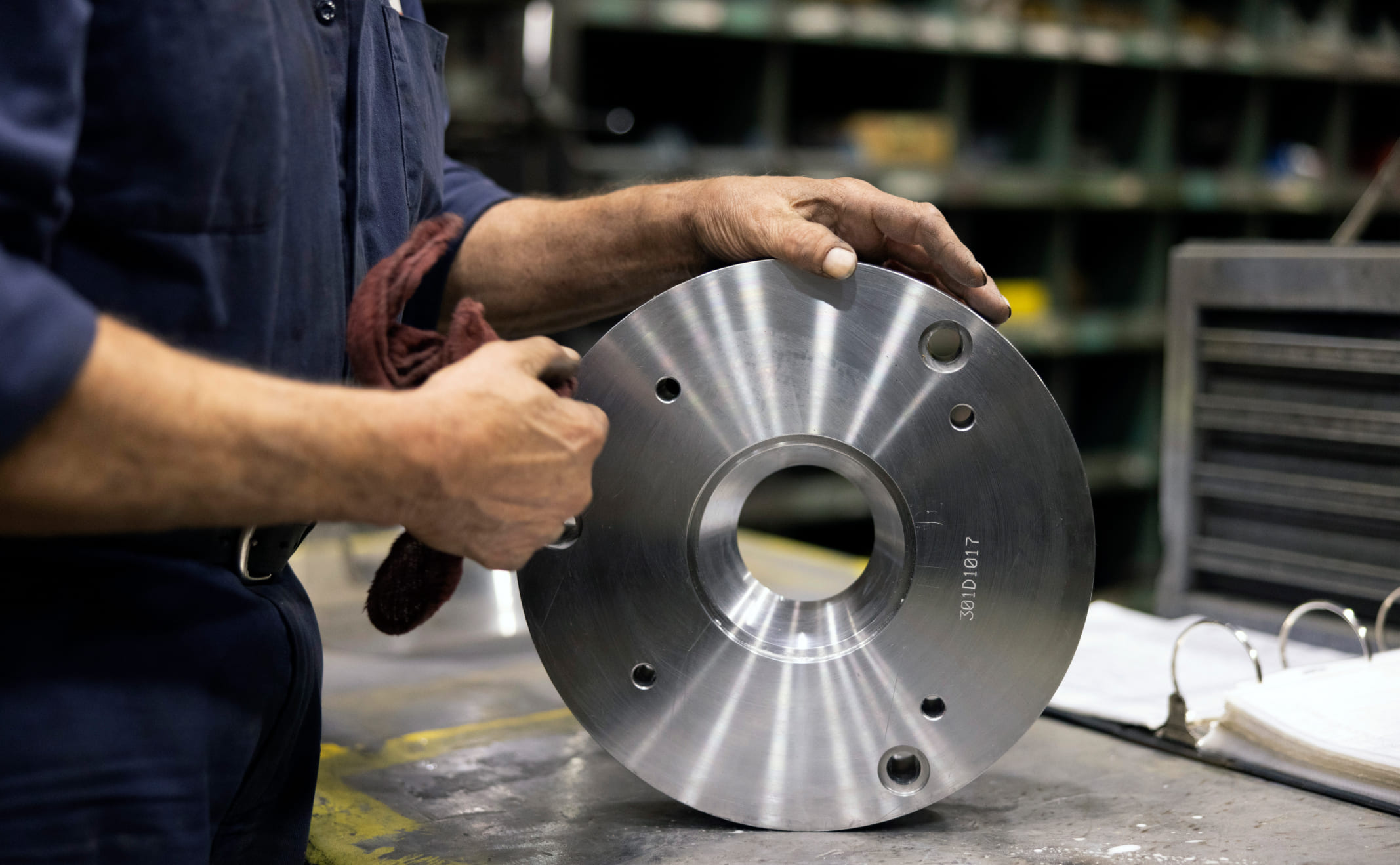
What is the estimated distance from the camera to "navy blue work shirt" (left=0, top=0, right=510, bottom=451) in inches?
22.1

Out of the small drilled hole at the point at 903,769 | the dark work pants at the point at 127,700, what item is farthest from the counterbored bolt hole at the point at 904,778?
the dark work pants at the point at 127,700

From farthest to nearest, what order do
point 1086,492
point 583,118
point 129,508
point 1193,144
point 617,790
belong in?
point 1193,144, point 583,118, point 617,790, point 1086,492, point 129,508

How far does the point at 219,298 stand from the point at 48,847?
0.31 metres

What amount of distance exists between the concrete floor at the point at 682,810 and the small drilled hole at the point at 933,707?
91 mm

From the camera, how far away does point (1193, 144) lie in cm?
458

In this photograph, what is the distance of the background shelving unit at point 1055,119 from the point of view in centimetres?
304

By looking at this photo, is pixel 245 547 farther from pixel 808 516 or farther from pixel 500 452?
pixel 808 516

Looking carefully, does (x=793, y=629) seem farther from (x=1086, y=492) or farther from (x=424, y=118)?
(x=424, y=118)

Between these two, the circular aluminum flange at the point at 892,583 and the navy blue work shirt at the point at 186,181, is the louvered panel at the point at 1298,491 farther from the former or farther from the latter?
the navy blue work shirt at the point at 186,181

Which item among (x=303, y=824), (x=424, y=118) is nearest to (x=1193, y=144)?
(x=424, y=118)

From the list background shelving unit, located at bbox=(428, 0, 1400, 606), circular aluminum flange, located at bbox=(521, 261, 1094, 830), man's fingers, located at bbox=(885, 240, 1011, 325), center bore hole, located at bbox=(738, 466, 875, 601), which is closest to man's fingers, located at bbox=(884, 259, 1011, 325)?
man's fingers, located at bbox=(885, 240, 1011, 325)

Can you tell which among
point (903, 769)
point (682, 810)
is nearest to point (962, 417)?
point (903, 769)

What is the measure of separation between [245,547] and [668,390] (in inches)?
11.4

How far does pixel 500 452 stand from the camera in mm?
664
